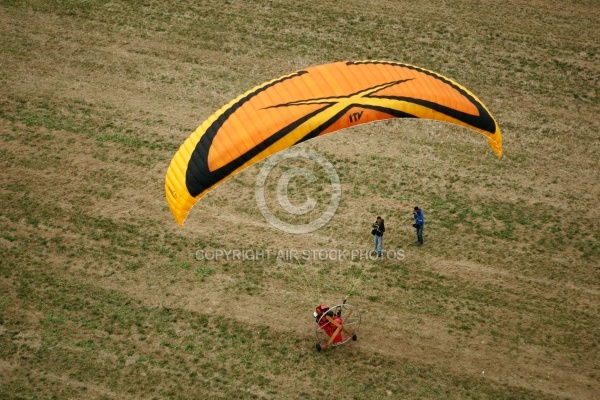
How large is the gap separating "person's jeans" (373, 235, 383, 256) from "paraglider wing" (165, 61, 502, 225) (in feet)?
14.2

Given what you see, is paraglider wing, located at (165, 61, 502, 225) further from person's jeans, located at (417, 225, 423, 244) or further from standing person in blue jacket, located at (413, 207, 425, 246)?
person's jeans, located at (417, 225, 423, 244)

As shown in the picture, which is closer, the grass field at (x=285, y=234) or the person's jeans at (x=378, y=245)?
the grass field at (x=285, y=234)

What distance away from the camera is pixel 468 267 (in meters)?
19.1

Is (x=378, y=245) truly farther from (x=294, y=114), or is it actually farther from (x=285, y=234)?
(x=294, y=114)

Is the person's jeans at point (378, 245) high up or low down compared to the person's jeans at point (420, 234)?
down

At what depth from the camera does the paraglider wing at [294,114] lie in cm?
1475

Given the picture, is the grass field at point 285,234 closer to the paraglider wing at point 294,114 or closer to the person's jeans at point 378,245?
the person's jeans at point 378,245

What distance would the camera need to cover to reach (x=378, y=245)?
1916 centimetres

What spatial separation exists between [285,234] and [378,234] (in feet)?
9.39

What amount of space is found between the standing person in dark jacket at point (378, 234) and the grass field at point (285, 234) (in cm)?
37

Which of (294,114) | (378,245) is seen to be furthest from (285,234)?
(294,114)

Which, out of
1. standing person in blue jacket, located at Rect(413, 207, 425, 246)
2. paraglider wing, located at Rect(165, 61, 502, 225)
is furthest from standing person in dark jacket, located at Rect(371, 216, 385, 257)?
paraglider wing, located at Rect(165, 61, 502, 225)

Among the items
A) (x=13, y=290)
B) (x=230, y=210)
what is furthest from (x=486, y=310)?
(x=13, y=290)

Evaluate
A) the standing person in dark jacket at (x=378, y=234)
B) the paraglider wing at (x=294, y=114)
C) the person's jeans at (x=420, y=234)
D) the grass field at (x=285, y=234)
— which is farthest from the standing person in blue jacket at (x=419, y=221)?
the paraglider wing at (x=294, y=114)
